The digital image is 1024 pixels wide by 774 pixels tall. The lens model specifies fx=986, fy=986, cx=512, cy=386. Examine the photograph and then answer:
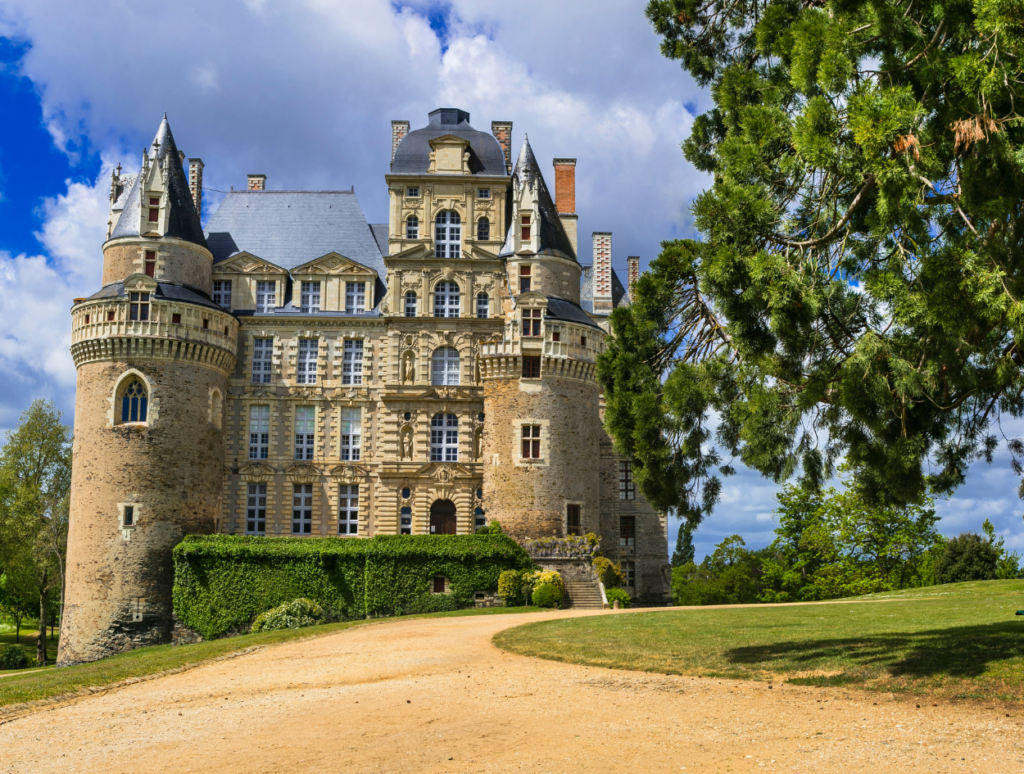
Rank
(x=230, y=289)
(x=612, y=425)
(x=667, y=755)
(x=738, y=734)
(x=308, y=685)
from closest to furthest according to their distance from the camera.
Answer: (x=667, y=755) → (x=738, y=734) → (x=612, y=425) → (x=308, y=685) → (x=230, y=289)

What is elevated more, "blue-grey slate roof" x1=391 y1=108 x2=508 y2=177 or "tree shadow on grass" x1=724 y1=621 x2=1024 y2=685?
"blue-grey slate roof" x1=391 y1=108 x2=508 y2=177

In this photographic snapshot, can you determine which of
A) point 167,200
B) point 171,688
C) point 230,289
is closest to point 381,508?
point 230,289

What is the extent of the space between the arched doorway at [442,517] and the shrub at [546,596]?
6.83 metres

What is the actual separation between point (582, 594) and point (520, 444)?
644 centimetres

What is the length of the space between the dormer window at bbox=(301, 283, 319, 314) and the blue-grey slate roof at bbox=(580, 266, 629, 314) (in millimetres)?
12483

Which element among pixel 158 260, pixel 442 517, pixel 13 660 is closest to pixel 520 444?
pixel 442 517

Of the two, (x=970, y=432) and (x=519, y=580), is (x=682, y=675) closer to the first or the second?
(x=970, y=432)

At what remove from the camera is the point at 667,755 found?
34.2 ft

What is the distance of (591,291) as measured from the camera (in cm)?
4716

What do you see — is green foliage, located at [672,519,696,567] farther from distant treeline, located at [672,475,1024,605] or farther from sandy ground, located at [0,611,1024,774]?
sandy ground, located at [0,611,1024,774]

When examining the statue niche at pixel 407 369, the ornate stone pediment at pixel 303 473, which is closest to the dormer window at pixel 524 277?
the statue niche at pixel 407 369

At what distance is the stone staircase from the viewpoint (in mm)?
35438

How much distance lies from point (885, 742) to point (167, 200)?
3620 centimetres

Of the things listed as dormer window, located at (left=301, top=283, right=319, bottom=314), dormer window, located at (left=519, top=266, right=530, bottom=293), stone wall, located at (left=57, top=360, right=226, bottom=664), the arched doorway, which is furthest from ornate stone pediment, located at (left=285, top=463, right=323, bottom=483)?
dormer window, located at (left=519, top=266, right=530, bottom=293)
